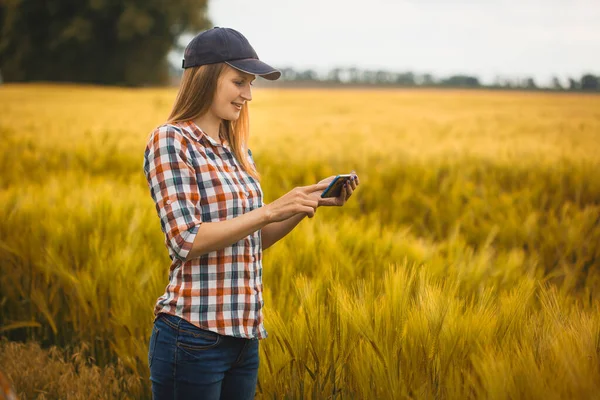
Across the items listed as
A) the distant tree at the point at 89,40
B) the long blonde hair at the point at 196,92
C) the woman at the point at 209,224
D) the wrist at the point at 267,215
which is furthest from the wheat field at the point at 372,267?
the distant tree at the point at 89,40

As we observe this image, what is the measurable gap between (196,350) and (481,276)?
4.50 ft

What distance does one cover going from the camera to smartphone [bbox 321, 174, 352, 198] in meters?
1.45

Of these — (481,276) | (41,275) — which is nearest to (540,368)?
(481,276)

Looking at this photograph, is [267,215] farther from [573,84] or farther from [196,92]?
[573,84]

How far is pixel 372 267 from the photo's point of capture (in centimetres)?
248

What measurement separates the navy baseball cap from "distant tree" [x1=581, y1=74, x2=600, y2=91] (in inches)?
Answer: 167

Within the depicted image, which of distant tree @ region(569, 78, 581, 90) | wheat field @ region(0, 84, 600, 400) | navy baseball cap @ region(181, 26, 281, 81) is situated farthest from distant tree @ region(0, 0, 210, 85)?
navy baseball cap @ region(181, 26, 281, 81)

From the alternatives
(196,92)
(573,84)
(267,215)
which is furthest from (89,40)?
(267,215)

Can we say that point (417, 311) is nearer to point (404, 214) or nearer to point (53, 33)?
point (404, 214)

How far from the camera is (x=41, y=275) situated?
10.1ft

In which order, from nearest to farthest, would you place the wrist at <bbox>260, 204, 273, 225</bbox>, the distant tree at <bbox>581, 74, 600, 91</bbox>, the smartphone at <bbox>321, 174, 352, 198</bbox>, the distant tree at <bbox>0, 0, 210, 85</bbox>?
the wrist at <bbox>260, 204, 273, 225</bbox> < the smartphone at <bbox>321, 174, 352, 198</bbox> < the distant tree at <bbox>581, 74, 600, 91</bbox> < the distant tree at <bbox>0, 0, 210, 85</bbox>

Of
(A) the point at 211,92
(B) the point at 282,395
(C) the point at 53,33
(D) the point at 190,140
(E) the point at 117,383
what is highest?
(C) the point at 53,33

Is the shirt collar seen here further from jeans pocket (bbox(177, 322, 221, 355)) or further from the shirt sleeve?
jeans pocket (bbox(177, 322, 221, 355))

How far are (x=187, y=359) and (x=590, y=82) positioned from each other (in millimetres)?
4670
